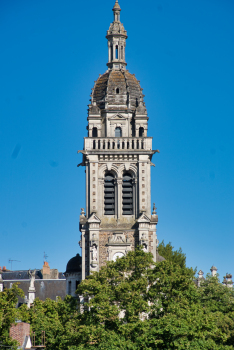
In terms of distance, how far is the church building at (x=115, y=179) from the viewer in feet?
267

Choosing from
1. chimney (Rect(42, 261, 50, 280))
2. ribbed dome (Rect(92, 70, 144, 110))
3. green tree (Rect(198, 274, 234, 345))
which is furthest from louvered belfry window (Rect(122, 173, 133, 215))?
chimney (Rect(42, 261, 50, 280))

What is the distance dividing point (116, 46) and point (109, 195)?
1528 cm

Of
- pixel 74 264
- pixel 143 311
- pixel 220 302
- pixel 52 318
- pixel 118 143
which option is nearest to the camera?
pixel 143 311

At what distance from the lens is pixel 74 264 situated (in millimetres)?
84812

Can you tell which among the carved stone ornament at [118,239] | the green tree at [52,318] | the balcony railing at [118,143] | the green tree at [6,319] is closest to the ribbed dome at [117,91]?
the balcony railing at [118,143]

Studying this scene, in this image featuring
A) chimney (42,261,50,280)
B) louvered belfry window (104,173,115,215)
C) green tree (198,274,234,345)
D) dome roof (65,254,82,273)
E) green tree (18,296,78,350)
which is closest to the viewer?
green tree (18,296,78,350)

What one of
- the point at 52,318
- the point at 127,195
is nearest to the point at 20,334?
the point at 52,318

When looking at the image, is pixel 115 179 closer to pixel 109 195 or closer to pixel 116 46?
pixel 109 195

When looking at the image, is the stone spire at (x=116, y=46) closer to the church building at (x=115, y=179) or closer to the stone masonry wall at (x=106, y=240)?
the church building at (x=115, y=179)

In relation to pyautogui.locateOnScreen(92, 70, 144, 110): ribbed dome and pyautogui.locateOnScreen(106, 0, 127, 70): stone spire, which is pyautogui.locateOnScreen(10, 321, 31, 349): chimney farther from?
pyautogui.locateOnScreen(106, 0, 127, 70): stone spire

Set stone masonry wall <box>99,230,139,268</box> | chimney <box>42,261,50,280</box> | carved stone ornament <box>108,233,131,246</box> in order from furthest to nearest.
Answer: chimney <box>42,261,50,280</box> → carved stone ornament <box>108,233,131,246</box> → stone masonry wall <box>99,230,139,268</box>

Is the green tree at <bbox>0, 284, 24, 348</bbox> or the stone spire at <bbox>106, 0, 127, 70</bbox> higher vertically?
the stone spire at <bbox>106, 0, 127, 70</bbox>

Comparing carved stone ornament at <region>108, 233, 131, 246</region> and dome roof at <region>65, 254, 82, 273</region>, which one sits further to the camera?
dome roof at <region>65, 254, 82, 273</region>

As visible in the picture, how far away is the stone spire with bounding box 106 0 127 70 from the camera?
293 ft
